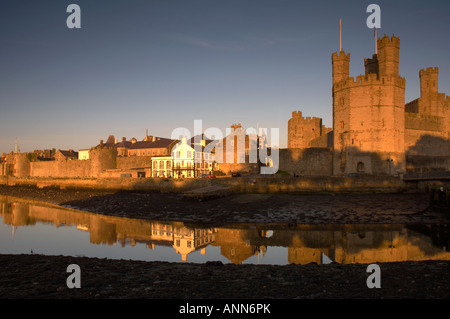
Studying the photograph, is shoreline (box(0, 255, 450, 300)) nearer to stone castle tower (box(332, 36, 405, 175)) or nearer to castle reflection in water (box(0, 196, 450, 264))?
castle reflection in water (box(0, 196, 450, 264))

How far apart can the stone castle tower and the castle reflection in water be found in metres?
18.7

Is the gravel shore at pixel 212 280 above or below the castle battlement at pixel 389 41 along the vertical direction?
below

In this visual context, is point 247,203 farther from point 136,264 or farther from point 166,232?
point 136,264

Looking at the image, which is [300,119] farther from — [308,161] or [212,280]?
[212,280]

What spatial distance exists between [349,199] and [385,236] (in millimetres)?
10057

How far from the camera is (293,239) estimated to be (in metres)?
15.5

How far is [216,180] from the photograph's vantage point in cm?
3278

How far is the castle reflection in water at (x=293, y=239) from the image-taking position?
12769mm

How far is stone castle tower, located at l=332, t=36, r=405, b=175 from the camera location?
1398 inches

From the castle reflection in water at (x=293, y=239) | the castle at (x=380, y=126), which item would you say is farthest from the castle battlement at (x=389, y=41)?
the castle reflection in water at (x=293, y=239)

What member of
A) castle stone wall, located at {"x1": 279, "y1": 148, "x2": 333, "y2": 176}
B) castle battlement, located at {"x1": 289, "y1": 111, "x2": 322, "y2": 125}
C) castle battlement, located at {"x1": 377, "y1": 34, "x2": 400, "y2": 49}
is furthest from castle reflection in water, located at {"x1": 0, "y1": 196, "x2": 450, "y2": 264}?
castle battlement, located at {"x1": 289, "y1": 111, "x2": 322, "y2": 125}

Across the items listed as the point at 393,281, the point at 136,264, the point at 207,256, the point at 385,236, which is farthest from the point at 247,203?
the point at 393,281

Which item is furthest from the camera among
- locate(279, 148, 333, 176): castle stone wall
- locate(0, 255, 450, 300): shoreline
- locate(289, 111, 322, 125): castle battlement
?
locate(289, 111, 322, 125): castle battlement

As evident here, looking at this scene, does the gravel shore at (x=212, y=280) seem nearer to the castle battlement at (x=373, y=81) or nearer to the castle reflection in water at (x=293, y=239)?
the castle reflection in water at (x=293, y=239)
